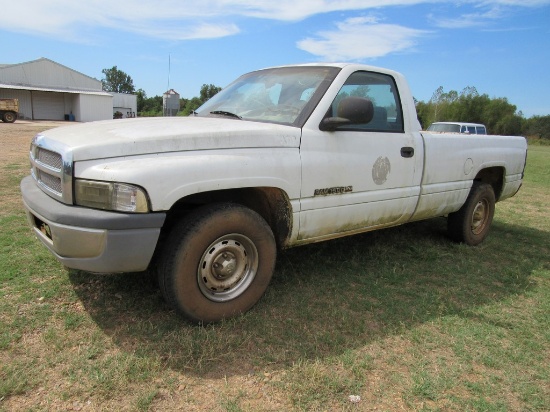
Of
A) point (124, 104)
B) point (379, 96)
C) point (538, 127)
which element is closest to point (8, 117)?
point (124, 104)

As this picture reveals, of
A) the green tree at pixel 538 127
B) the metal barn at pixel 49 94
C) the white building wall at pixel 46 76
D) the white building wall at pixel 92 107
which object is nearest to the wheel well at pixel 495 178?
the white building wall at pixel 92 107

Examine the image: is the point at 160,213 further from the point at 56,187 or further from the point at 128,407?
the point at 128,407

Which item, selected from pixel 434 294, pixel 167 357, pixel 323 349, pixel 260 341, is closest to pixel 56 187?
pixel 167 357

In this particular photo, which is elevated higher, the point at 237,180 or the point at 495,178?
the point at 237,180

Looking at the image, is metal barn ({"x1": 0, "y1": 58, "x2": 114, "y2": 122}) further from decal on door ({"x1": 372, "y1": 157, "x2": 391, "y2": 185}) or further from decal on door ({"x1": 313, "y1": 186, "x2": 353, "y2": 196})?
Answer: decal on door ({"x1": 313, "y1": 186, "x2": 353, "y2": 196})

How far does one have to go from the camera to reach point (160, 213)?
249cm

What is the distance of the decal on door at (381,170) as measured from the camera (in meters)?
3.62

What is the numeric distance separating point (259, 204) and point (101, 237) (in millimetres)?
1238

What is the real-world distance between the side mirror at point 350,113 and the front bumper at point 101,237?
4.95ft

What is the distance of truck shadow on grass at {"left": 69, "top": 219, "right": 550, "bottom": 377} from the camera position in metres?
2.63

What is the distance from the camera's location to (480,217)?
5297 mm

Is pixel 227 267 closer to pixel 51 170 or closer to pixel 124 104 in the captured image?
pixel 51 170

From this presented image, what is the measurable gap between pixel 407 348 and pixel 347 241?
2125mm

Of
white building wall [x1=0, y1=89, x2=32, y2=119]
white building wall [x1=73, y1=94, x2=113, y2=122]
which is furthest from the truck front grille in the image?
white building wall [x1=0, y1=89, x2=32, y2=119]
